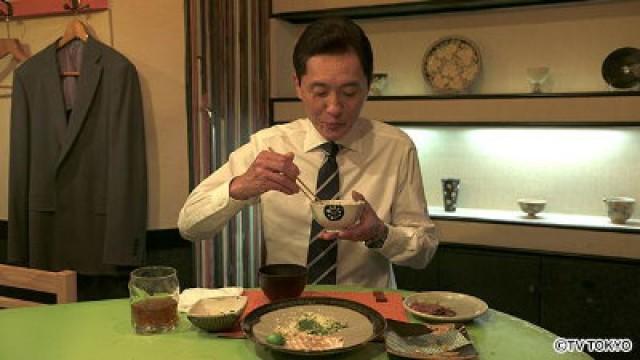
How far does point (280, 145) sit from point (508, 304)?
1.64 m

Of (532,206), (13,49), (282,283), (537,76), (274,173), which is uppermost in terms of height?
(13,49)

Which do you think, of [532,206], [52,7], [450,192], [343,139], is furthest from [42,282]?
[532,206]

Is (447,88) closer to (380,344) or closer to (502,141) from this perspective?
(502,141)

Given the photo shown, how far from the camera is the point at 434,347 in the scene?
1145mm

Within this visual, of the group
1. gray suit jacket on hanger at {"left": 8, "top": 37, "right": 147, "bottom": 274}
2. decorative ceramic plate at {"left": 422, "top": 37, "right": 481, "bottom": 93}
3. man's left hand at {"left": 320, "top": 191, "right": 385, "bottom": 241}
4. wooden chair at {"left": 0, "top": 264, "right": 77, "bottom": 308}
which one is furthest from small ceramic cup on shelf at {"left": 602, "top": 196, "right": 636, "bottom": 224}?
wooden chair at {"left": 0, "top": 264, "right": 77, "bottom": 308}

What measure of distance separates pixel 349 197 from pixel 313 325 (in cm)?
74

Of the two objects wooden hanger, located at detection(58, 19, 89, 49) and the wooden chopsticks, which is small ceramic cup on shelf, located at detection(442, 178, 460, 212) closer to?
the wooden chopsticks

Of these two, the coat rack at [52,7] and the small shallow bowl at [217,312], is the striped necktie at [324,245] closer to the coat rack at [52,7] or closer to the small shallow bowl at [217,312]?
the small shallow bowl at [217,312]

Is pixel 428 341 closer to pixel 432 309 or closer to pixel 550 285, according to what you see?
pixel 432 309

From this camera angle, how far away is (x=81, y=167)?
9.89ft

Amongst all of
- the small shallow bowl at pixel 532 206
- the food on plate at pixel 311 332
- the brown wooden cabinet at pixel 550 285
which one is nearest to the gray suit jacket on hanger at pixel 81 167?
the brown wooden cabinet at pixel 550 285

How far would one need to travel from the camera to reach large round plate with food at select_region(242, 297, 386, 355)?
111cm

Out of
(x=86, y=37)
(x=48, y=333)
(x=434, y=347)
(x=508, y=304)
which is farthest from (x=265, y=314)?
(x=86, y=37)

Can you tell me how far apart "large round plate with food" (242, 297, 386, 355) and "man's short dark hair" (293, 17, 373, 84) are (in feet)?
2.57
